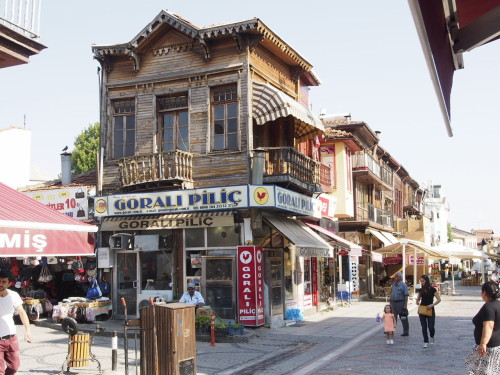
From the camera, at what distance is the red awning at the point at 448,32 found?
2.35m

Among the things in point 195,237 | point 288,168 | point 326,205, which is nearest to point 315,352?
point 195,237

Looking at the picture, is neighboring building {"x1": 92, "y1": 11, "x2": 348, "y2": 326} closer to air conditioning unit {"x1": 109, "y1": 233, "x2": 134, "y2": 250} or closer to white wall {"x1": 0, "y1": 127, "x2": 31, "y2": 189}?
air conditioning unit {"x1": 109, "y1": 233, "x2": 134, "y2": 250}

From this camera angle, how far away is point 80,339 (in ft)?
35.0

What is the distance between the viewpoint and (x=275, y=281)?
18.5 metres

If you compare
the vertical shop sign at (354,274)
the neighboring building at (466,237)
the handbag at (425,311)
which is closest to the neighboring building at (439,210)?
the neighboring building at (466,237)

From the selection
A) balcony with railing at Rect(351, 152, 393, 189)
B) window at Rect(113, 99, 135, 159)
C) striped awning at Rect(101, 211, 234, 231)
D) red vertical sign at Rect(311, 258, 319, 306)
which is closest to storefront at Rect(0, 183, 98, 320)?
striped awning at Rect(101, 211, 234, 231)

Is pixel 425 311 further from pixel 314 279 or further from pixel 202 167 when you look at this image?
pixel 314 279

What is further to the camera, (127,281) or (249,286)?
(127,281)

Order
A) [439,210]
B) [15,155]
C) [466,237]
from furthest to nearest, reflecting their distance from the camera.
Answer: [466,237] < [439,210] < [15,155]

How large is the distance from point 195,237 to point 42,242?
12.3m

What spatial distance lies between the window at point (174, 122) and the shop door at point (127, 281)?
12.5 ft

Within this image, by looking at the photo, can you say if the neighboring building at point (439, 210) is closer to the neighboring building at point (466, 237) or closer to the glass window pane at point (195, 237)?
the neighboring building at point (466, 237)

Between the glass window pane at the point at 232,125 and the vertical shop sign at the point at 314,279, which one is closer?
the glass window pane at the point at 232,125

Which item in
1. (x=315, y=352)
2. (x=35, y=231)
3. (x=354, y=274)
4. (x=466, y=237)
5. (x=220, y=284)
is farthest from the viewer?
(x=466, y=237)
